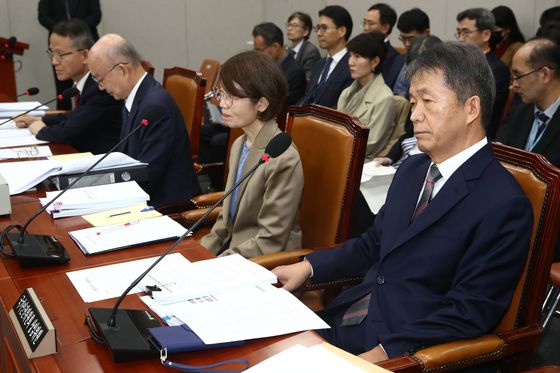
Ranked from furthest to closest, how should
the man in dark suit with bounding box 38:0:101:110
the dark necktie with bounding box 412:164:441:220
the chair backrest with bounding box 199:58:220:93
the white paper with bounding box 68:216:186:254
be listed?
the man in dark suit with bounding box 38:0:101:110
the chair backrest with bounding box 199:58:220:93
the white paper with bounding box 68:216:186:254
the dark necktie with bounding box 412:164:441:220

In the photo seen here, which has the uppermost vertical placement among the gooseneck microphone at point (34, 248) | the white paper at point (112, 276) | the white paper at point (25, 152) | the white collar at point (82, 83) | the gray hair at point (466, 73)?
the gray hair at point (466, 73)

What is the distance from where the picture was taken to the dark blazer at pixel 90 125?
3129 mm

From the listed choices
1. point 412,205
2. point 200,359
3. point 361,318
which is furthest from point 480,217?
point 200,359

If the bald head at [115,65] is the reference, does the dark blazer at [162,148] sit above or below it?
below

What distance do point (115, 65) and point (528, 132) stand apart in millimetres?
1897

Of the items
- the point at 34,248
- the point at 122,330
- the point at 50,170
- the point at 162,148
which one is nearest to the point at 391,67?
the point at 162,148

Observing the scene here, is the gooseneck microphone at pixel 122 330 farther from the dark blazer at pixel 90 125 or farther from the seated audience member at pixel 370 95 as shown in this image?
the seated audience member at pixel 370 95

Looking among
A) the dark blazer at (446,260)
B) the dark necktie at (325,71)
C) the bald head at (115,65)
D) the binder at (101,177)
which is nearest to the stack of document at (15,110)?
the bald head at (115,65)

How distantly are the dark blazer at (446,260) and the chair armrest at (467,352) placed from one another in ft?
0.09

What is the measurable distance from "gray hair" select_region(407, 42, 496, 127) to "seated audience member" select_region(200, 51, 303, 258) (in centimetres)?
65

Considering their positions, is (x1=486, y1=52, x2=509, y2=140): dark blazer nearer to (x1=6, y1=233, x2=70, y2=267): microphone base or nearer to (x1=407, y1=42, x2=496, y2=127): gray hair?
(x1=407, y1=42, x2=496, y2=127): gray hair

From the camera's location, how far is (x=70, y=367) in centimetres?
112

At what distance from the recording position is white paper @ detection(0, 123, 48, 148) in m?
3.06

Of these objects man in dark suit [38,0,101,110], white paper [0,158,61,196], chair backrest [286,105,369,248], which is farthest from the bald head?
man in dark suit [38,0,101,110]
